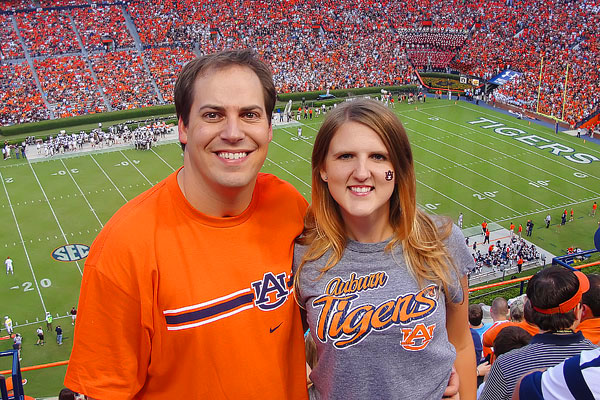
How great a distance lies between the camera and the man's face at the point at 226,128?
2744mm

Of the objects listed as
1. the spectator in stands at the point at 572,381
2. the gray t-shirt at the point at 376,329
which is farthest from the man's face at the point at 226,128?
the spectator in stands at the point at 572,381

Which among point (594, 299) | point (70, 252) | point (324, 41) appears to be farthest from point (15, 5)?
point (594, 299)

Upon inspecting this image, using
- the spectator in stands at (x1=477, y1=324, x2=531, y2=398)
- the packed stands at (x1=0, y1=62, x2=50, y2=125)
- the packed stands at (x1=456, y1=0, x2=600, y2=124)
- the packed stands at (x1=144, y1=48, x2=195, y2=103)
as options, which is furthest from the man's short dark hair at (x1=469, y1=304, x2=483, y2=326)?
the packed stands at (x1=144, y1=48, x2=195, y2=103)

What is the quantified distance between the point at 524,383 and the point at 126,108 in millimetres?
38048

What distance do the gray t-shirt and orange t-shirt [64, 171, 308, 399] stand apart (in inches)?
7.2

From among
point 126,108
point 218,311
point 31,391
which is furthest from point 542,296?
point 126,108

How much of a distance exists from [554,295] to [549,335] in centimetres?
25

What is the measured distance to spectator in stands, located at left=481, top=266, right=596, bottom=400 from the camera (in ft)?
12.0

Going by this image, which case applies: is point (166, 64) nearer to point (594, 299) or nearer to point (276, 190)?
point (594, 299)

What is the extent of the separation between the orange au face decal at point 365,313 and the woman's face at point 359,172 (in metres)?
0.34

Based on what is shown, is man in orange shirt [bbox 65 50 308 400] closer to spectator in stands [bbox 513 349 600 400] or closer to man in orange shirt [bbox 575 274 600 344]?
spectator in stands [bbox 513 349 600 400]

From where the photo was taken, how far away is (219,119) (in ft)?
9.14

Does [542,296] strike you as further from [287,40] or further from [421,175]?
[287,40]

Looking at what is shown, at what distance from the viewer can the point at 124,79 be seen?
41.1m
